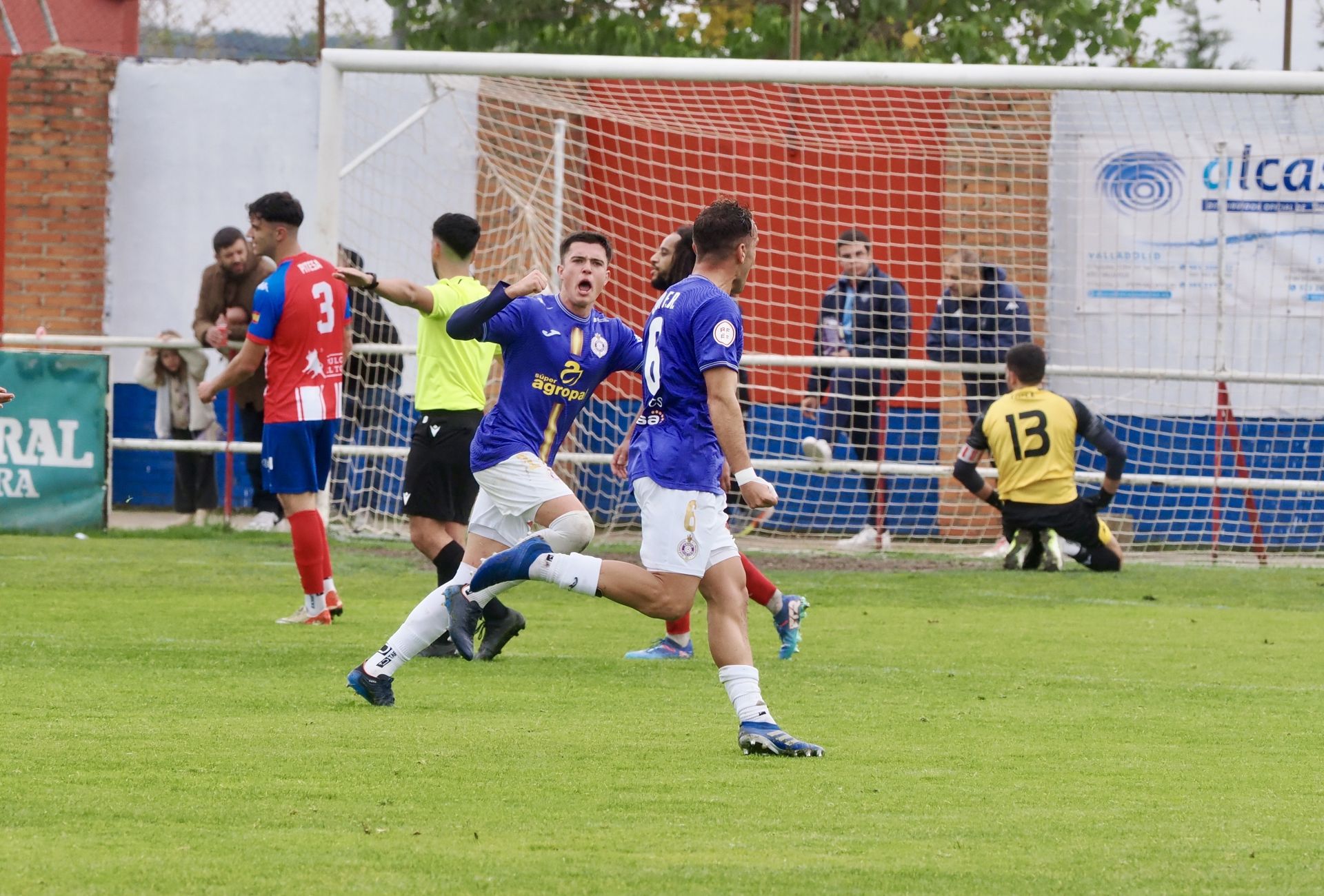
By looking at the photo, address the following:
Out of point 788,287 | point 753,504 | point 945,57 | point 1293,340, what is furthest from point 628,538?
point 945,57

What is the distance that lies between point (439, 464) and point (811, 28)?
1393cm

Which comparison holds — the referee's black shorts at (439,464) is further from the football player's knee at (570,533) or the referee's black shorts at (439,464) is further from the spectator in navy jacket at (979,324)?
the spectator in navy jacket at (979,324)

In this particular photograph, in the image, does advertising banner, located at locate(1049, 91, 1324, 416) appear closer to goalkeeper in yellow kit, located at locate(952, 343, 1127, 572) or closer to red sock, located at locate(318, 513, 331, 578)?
goalkeeper in yellow kit, located at locate(952, 343, 1127, 572)

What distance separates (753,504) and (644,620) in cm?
451

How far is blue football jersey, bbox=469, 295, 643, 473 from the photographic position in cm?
767

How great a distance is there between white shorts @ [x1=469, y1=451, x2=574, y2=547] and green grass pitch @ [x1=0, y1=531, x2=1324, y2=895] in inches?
26.5

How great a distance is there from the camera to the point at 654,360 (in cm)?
622

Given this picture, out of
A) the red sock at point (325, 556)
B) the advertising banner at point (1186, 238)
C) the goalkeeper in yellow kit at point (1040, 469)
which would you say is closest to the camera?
the red sock at point (325, 556)

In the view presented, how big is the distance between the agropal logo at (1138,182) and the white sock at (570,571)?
10182mm

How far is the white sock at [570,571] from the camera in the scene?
6043mm

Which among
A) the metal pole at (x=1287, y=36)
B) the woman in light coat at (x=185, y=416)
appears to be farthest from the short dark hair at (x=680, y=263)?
the metal pole at (x=1287, y=36)

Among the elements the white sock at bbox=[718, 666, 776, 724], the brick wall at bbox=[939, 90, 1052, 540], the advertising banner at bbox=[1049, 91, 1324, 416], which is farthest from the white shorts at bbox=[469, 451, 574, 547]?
the advertising banner at bbox=[1049, 91, 1324, 416]

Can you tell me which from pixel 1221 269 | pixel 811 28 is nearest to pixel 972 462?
pixel 1221 269

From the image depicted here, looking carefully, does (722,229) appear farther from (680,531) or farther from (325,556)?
(325,556)
